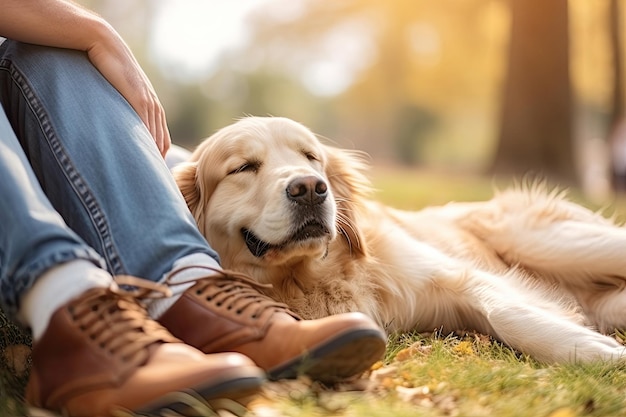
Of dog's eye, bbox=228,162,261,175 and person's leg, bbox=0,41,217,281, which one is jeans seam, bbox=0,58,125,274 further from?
dog's eye, bbox=228,162,261,175

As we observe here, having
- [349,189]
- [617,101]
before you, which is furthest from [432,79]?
[349,189]

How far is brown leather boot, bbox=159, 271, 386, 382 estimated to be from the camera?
7.02 ft

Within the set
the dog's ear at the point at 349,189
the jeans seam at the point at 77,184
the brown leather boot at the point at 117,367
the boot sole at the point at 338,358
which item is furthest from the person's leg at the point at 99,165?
the dog's ear at the point at 349,189

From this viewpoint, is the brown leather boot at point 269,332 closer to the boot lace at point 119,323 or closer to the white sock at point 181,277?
the white sock at point 181,277

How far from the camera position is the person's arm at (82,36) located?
2.81 m

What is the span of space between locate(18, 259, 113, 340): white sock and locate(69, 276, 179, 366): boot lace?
0.03 m

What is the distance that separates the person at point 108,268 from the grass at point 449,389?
0.31 ft

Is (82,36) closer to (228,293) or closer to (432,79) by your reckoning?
(228,293)

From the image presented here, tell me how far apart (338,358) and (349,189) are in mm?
1609

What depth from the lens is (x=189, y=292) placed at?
2336mm

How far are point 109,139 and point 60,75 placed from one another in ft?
1.25

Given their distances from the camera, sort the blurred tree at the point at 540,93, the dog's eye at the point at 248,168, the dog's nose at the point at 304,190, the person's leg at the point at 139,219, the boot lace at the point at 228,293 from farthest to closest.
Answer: the blurred tree at the point at 540,93, the dog's eye at the point at 248,168, the dog's nose at the point at 304,190, the boot lace at the point at 228,293, the person's leg at the point at 139,219

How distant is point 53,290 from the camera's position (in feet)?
6.82

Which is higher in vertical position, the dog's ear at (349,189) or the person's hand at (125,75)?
the person's hand at (125,75)
